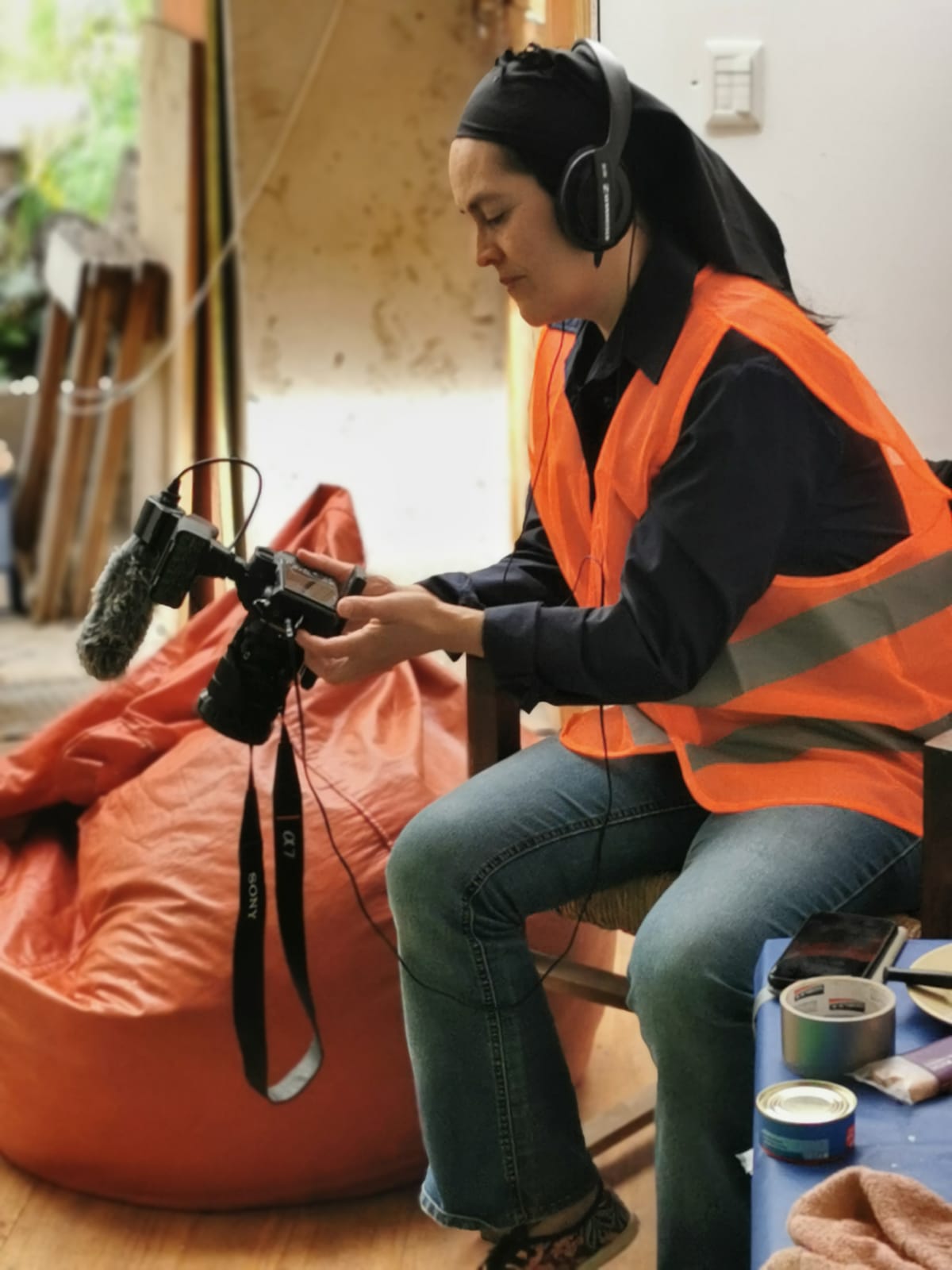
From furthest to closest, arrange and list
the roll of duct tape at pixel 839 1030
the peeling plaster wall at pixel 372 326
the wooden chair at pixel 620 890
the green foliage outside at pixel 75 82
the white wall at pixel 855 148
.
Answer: the green foliage outside at pixel 75 82, the peeling plaster wall at pixel 372 326, the white wall at pixel 855 148, the wooden chair at pixel 620 890, the roll of duct tape at pixel 839 1030

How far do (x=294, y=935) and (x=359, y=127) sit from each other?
2230 millimetres

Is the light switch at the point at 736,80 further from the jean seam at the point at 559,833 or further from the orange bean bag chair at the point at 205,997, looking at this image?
the jean seam at the point at 559,833

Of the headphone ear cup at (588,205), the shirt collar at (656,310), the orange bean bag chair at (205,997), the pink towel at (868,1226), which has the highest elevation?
the headphone ear cup at (588,205)

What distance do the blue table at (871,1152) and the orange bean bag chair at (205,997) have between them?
0.77 meters

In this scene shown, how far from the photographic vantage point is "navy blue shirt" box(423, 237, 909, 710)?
1.25 metres

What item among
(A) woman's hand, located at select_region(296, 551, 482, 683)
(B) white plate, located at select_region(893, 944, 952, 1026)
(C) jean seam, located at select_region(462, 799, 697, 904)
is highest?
(A) woman's hand, located at select_region(296, 551, 482, 683)

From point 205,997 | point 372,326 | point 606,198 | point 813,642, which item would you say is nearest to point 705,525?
point 813,642

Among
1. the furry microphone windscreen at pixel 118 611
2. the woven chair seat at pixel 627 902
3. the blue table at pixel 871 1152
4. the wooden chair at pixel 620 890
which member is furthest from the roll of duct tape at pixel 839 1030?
the furry microphone windscreen at pixel 118 611

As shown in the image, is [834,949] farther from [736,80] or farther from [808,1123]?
[736,80]

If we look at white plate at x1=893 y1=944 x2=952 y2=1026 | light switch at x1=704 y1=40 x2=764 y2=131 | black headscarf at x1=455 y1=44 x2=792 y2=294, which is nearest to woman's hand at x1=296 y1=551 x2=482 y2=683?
black headscarf at x1=455 y1=44 x2=792 y2=294

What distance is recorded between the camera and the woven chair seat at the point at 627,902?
1423 mm

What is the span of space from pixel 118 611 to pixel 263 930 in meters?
0.34

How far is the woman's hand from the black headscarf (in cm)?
36

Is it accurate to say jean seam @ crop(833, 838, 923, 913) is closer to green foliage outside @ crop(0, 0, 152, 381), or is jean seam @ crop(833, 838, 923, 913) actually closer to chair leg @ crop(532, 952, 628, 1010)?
chair leg @ crop(532, 952, 628, 1010)
